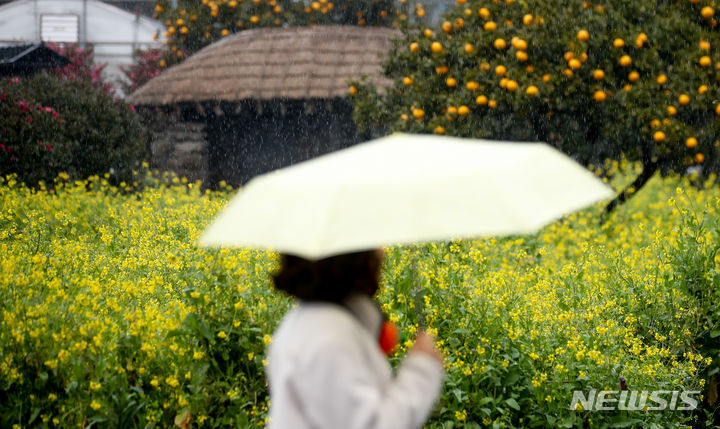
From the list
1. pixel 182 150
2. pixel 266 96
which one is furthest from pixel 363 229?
pixel 182 150

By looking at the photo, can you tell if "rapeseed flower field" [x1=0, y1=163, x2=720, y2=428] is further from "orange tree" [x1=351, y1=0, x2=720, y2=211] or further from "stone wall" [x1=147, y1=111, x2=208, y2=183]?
"stone wall" [x1=147, y1=111, x2=208, y2=183]

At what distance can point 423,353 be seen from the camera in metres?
1.91

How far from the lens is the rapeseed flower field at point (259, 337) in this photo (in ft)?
11.6

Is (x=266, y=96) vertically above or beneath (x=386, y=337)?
beneath

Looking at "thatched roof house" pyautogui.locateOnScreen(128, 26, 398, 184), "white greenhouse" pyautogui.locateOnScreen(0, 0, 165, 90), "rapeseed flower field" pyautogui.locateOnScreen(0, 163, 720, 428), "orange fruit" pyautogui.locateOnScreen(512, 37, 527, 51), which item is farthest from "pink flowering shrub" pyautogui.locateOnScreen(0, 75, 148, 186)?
"white greenhouse" pyautogui.locateOnScreen(0, 0, 165, 90)

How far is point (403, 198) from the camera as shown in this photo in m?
1.79

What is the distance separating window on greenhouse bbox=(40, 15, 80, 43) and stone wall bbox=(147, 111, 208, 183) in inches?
618

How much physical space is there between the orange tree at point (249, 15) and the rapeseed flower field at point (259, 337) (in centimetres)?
1129

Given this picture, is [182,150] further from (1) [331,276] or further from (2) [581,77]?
(1) [331,276]

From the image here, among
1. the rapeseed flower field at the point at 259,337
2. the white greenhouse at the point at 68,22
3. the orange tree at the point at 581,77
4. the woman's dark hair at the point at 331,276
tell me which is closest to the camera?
the woman's dark hair at the point at 331,276

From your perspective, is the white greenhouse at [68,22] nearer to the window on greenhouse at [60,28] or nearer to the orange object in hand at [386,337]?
the window on greenhouse at [60,28]

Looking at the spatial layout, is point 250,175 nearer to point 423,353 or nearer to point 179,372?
point 179,372

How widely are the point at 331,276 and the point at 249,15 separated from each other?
1449cm

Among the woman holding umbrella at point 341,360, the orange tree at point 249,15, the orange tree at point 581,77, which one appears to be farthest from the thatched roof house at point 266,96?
the woman holding umbrella at point 341,360
